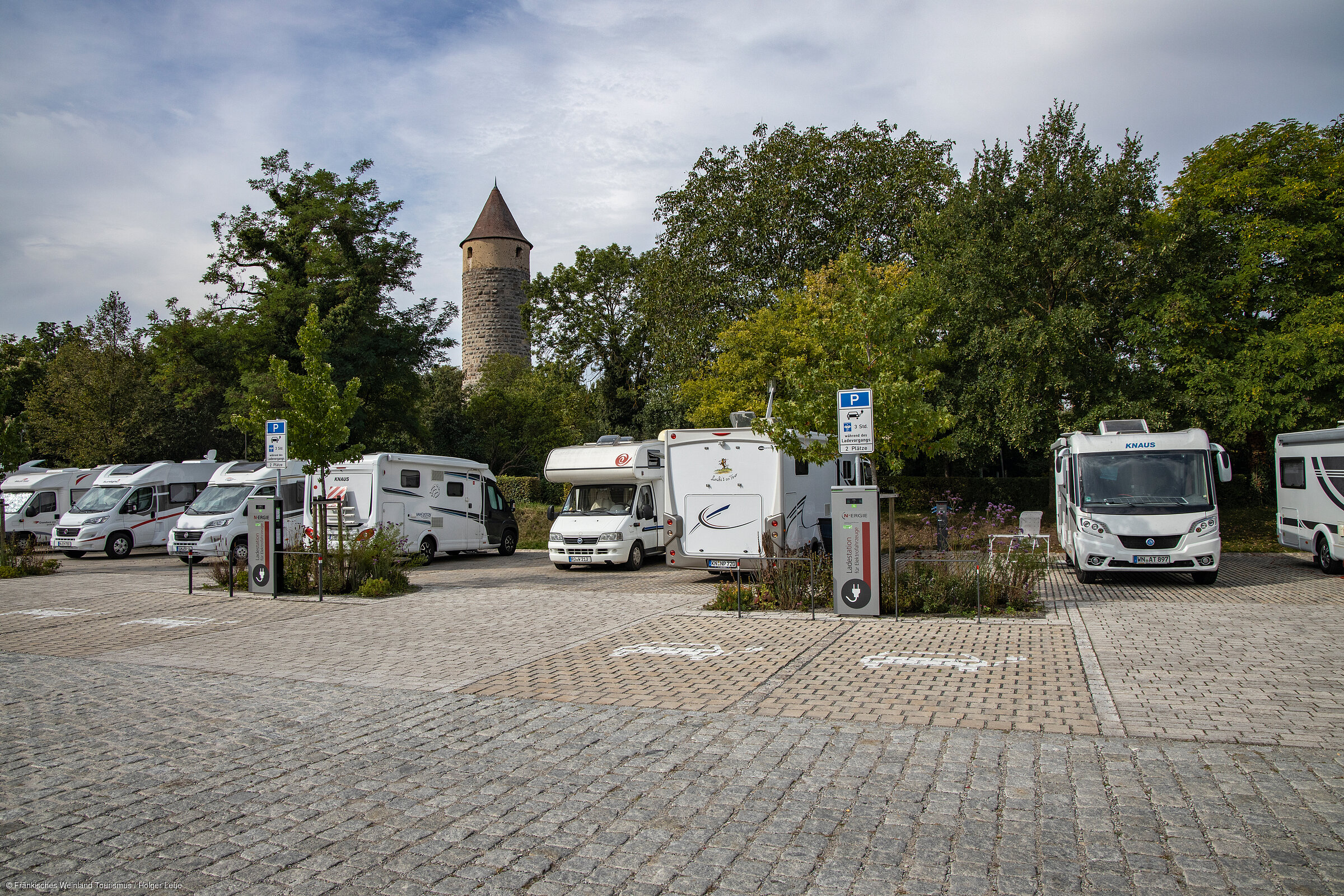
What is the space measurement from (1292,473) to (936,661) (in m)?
12.9

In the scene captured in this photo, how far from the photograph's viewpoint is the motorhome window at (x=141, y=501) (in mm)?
23766

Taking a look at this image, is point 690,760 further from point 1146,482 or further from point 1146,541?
point 1146,482

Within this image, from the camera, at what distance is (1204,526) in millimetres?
13086

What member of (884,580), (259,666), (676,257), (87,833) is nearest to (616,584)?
(884,580)

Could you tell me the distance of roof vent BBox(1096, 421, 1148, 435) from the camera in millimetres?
14883

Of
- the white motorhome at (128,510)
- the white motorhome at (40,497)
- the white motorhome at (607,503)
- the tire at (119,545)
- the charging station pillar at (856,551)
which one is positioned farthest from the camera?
the white motorhome at (40,497)

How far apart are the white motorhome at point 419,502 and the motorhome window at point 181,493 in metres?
8.12

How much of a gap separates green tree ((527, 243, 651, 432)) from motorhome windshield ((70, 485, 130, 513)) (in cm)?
2312

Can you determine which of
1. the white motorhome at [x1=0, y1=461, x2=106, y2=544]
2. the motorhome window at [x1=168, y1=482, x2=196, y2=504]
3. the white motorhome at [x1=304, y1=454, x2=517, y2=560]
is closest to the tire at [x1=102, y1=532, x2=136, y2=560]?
the motorhome window at [x1=168, y1=482, x2=196, y2=504]

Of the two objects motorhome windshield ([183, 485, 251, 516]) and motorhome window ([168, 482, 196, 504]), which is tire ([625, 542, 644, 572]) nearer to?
motorhome windshield ([183, 485, 251, 516])

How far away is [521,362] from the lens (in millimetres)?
60469

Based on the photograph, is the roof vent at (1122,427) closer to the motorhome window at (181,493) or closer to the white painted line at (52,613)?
the white painted line at (52,613)

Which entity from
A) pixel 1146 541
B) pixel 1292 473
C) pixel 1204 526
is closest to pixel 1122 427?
pixel 1204 526

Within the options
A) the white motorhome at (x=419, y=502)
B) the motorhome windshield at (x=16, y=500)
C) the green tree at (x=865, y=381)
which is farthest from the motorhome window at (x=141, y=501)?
the green tree at (x=865, y=381)
